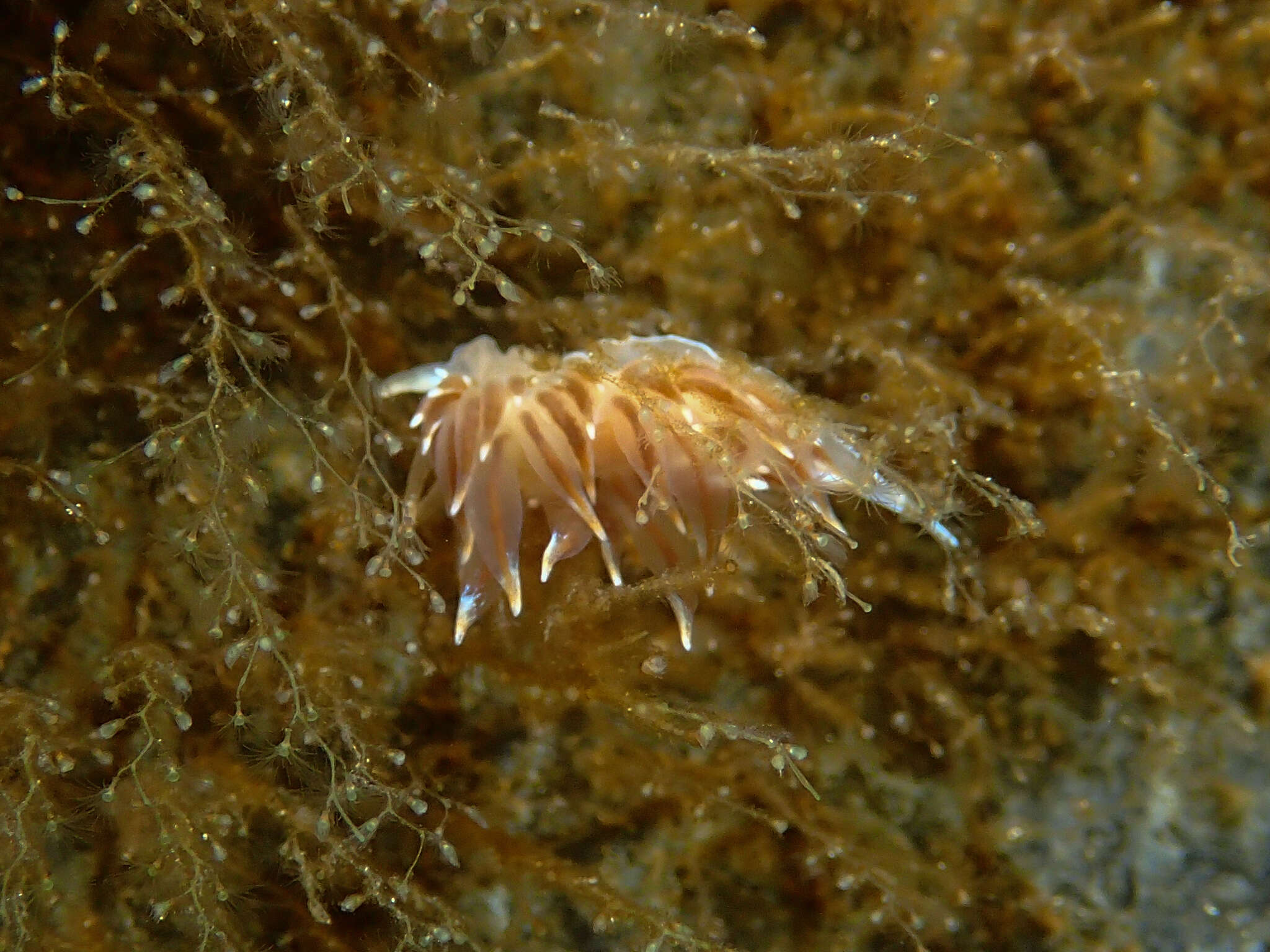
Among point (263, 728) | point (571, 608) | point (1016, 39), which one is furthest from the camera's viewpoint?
point (263, 728)

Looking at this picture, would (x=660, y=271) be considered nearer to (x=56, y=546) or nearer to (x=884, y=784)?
(x=884, y=784)

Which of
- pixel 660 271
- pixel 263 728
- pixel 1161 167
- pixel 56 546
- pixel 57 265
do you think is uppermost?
pixel 1161 167

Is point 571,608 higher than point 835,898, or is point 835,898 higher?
point 571,608

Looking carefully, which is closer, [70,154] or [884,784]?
[70,154]

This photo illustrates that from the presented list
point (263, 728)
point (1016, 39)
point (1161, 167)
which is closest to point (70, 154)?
point (263, 728)

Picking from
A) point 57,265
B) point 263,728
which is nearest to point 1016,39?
point 57,265

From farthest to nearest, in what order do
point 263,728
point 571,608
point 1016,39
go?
point 263,728, point 571,608, point 1016,39

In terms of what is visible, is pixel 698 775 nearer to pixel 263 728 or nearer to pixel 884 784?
pixel 884 784
